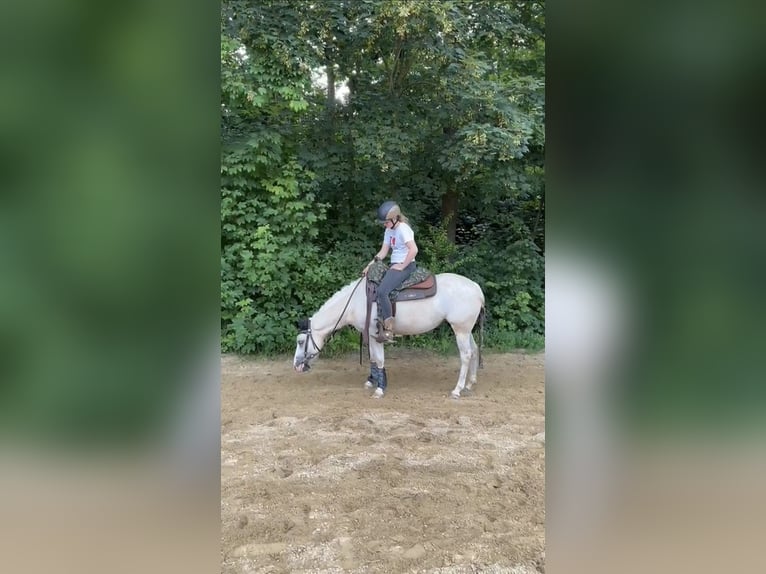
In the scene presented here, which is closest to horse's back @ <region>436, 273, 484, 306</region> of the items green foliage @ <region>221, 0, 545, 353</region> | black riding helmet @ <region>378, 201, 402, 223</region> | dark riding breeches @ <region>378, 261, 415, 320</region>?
dark riding breeches @ <region>378, 261, 415, 320</region>

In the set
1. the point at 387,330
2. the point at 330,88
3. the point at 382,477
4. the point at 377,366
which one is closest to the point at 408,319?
the point at 387,330

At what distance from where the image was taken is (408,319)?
5.52 metres

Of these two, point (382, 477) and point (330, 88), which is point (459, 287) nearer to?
point (382, 477)

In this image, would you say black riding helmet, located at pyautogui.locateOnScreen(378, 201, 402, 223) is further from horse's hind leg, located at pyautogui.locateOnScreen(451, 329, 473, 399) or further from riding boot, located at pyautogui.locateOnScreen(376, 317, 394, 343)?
horse's hind leg, located at pyautogui.locateOnScreen(451, 329, 473, 399)

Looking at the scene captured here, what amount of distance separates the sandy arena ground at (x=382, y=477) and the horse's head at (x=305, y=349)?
289mm

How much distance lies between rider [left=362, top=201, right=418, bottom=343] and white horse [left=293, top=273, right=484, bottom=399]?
0.18m

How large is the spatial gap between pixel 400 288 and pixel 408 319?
36cm

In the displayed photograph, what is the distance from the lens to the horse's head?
564 cm

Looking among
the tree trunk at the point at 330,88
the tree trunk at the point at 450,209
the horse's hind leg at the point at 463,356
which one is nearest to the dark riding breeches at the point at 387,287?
the horse's hind leg at the point at 463,356
